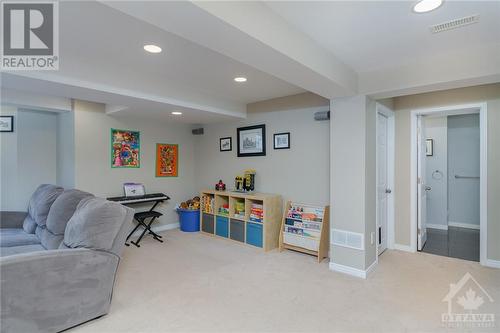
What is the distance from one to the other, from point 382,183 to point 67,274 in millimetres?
3762

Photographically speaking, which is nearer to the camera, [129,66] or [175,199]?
[129,66]

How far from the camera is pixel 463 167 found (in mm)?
5145

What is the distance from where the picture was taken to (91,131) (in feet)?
13.9

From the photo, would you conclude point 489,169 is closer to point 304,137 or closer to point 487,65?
point 487,65

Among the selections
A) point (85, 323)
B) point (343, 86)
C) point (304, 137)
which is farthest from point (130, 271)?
point (343, 86)

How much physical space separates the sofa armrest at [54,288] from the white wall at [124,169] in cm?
240

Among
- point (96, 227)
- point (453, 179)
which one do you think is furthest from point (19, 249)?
point (453, 179)

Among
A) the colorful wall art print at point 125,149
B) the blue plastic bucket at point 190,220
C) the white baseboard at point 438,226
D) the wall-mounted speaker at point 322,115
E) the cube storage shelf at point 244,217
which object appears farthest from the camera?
the white baseboard at point 438,226

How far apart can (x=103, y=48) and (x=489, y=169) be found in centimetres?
442

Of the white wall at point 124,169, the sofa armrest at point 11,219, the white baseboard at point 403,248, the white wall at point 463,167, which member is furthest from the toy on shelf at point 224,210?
the white wall at point 463,167

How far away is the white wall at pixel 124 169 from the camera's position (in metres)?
4.14

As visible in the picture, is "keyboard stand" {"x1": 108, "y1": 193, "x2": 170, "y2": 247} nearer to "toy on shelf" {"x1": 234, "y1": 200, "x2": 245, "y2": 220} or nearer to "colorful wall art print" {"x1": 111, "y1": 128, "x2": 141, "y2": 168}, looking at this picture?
"colorful wall art print" {"x1": 111, "y1": 128, "x2": 141, "y2": 168}

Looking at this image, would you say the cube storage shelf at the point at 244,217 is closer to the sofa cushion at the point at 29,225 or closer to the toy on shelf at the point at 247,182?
the toy on shelf at the point at 247,182

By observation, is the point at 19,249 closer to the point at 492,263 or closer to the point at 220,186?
the point at 220,186
